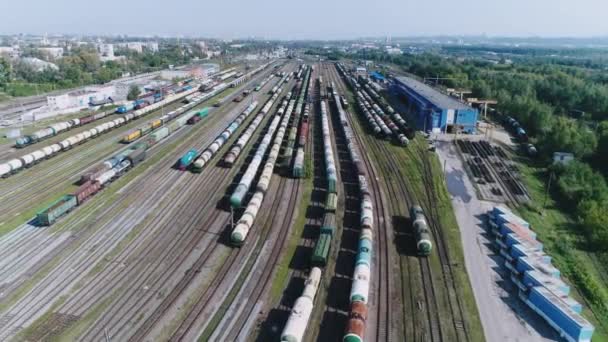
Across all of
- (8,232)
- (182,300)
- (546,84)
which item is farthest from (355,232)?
(546,84)

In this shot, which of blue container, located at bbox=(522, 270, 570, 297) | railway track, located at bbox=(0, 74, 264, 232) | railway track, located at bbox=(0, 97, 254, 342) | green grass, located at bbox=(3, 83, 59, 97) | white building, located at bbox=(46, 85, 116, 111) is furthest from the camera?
green grass, located at bbox=(3, 83, 59, 97)

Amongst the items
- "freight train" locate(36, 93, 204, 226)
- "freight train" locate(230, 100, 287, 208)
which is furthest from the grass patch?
"freight train" locate(230, 100, 287, 208)

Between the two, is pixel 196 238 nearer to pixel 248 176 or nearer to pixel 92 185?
pixel 248 176

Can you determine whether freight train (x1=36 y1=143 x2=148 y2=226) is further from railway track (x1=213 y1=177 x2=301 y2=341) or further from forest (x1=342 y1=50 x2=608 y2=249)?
forest (x1=342 y1=50 x2=608 y2=249)

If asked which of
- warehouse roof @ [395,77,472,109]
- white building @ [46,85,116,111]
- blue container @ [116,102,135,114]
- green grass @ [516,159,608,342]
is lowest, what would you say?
green grass @ [516,159,608,342]

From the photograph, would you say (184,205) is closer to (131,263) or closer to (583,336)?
(131,263)

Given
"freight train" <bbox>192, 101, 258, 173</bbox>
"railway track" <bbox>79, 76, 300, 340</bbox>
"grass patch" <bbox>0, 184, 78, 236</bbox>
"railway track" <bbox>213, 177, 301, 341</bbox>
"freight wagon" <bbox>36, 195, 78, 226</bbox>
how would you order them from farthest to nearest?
"freight train" <bbox>192, 101, 258, 173</bbox>
"grass patch" <bbox>0, 184, 78, 236</bbox>
"freight wagon" <bbox>36, 195, 78, 226</bbox>
"railway track" <bbox>79, 76, 300, 340</bbox>
"railway track" <bbox>213, 177, 301, 341</bbox>

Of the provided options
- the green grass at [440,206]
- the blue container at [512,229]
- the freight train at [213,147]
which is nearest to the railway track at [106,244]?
the freight train at [213,147]
